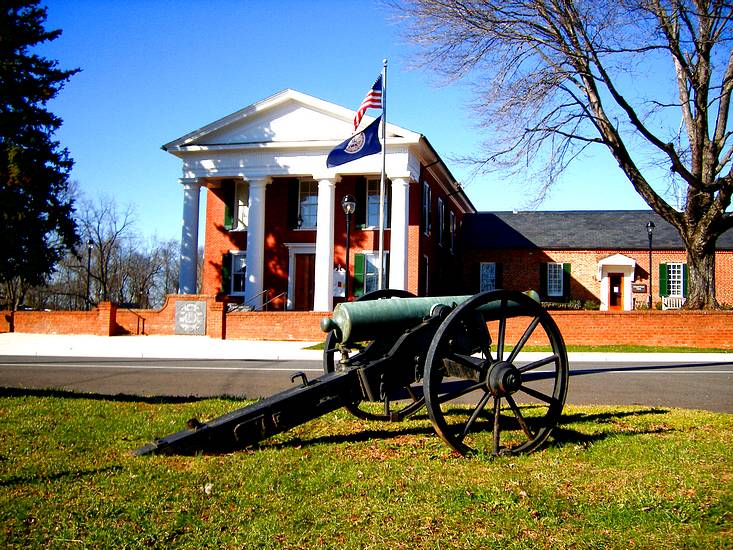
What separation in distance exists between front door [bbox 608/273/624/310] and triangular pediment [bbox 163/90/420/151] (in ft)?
58.3

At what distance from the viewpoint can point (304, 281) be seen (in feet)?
89.1

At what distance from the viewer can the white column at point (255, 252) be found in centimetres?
2547

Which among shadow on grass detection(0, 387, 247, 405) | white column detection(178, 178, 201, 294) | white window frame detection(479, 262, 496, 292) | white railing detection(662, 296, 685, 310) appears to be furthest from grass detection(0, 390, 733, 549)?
white window frame detection(479, 262, 496, 292)

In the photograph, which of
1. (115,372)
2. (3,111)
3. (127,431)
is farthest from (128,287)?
(127,431)

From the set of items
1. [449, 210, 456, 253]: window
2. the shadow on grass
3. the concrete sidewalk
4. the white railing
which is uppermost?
[449, 210, 456, 253]: window

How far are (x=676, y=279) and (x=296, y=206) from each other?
68.6 feet

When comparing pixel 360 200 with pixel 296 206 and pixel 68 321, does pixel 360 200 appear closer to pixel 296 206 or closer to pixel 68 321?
pixel 296 206

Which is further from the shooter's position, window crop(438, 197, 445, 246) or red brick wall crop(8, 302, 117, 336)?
window crop(438, 197, 445, 246)

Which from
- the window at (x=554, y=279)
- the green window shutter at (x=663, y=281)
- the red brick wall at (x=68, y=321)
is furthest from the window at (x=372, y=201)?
the green window shutter at (x=663, y=281)

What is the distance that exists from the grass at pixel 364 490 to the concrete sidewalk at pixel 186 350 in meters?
10.4

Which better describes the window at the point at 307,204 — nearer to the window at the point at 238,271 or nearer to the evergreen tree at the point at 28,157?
the window at the point at 238,271

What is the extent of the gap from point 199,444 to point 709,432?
4.53 m

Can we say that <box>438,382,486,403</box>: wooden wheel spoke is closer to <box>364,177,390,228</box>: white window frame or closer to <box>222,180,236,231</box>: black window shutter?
<box>364,177,390,228</box>: white window frame

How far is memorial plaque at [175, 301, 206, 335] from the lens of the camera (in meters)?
23.2
